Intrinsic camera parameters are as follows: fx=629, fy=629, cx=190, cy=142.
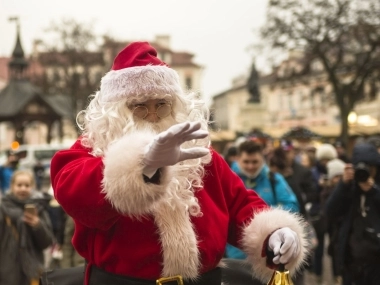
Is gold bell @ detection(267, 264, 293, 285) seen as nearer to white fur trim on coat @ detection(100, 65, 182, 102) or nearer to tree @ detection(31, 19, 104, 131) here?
white fur trim on coat @ detection(100, 65, 182, 102)

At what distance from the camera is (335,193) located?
5.34 metres

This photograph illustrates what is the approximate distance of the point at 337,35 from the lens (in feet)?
88.3

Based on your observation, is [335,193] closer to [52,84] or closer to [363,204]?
[363,204]

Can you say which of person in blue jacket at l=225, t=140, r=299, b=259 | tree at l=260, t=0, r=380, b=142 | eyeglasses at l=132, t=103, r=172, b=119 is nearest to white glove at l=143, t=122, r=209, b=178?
eyeglasses at l=132, t=103, r=172, b=119

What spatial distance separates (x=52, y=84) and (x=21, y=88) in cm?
1127

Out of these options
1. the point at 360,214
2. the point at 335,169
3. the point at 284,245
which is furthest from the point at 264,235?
the point at 335,169

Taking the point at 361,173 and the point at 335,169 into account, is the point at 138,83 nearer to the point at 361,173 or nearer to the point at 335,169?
the point at 361,173

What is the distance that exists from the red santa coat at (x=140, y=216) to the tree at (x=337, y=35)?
2428cm

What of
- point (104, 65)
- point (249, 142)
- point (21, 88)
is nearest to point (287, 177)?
point (249, 142)

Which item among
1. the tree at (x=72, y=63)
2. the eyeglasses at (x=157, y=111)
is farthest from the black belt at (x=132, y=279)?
the tree at (x=72, y=63)

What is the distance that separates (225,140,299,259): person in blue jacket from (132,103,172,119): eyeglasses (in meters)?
2.93

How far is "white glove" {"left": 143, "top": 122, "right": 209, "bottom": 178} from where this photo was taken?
2.10 meters

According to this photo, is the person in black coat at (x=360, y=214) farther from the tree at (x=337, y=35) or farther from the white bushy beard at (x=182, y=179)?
the tree at (x=337, y=35)

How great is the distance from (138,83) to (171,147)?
0.63 metres
